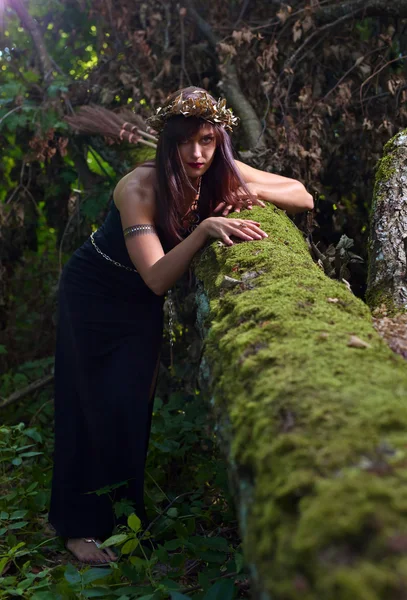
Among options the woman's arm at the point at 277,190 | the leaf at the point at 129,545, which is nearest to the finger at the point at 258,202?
the woman's arm at the point at 277,190

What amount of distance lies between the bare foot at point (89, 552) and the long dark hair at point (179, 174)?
146 cm

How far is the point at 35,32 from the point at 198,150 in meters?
3.08

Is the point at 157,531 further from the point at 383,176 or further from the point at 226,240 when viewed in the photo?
the point at 383,176

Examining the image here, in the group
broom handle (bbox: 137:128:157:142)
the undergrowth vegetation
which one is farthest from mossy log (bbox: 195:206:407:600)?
broom handle (bbox: 137:128:157:142)

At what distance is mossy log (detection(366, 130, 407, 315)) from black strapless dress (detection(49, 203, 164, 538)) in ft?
3.76

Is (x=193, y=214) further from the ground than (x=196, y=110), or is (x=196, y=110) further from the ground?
(x=196, y=110)

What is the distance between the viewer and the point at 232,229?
247 cm

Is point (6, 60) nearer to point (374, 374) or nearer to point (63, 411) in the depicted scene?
point (63, 411)

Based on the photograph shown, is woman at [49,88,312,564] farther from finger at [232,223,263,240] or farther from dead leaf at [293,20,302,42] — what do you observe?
dead leaf at [293,20,302,42]

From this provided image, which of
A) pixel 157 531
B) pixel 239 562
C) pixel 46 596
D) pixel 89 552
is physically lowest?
pixel 89 552

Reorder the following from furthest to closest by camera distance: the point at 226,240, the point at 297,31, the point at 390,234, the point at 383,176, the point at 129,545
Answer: the point at 297,31
the point at 383,176
the point at 390,234
the point at 226,240
the point at 129,545

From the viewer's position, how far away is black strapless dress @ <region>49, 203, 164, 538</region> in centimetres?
315

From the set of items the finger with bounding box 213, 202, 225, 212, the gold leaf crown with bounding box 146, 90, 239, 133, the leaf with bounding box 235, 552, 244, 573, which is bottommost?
the leaf with bounding box 235, 552, 244, 573

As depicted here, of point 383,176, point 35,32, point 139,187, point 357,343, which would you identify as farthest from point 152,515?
point 35,32
